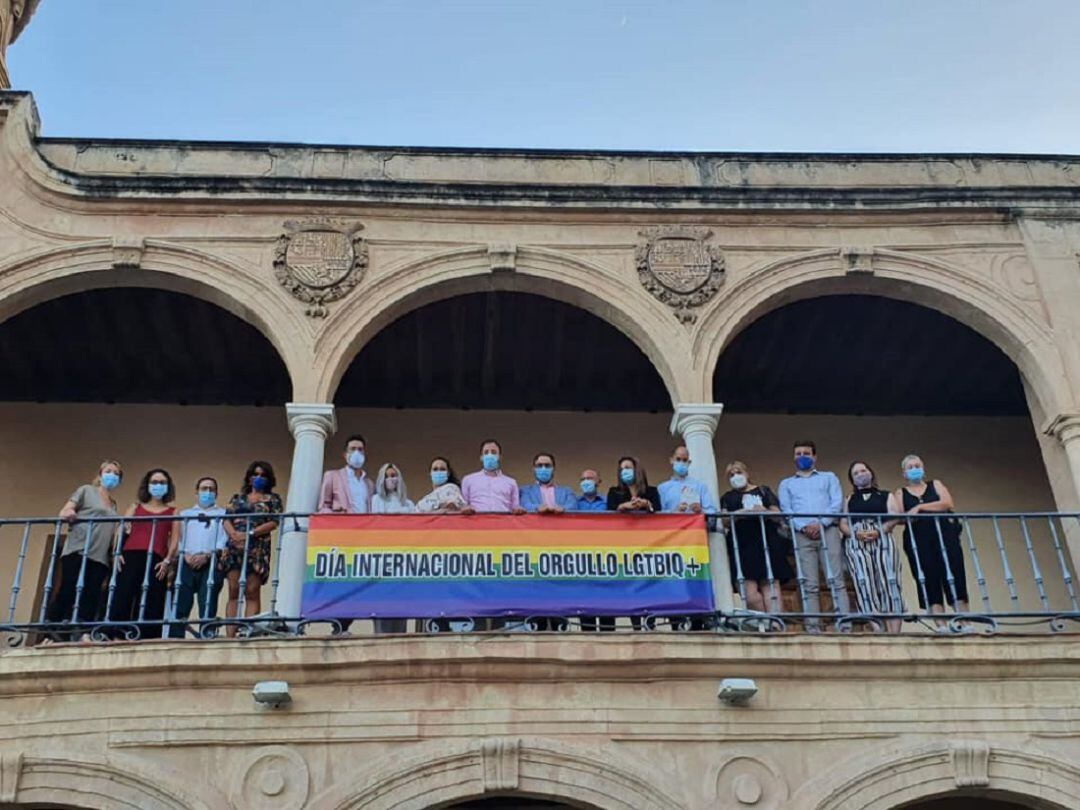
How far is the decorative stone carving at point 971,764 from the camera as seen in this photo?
307 inches

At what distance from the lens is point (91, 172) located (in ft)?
34.8

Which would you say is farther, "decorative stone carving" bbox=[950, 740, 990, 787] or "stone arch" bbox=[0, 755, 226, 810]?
"decorative stone carving" bbox=[950, 740, 990, 787]

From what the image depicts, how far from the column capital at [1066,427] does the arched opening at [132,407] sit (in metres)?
7.13

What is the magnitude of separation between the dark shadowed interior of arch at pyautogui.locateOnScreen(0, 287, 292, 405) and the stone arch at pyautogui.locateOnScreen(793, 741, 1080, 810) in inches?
257

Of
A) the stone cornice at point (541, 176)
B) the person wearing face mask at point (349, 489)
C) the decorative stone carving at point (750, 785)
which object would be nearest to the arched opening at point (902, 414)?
the stone cornice at point (541, 176)

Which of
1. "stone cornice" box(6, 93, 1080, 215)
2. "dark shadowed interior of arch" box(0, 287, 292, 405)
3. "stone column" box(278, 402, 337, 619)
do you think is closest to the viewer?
"stone column" box(278, 402, 337, 619)

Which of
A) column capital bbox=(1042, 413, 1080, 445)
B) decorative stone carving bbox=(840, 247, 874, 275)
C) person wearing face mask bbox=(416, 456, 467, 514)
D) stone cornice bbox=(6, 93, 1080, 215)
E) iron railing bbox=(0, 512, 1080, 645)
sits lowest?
iron railing bbox=(0, 512, 1080, 645)

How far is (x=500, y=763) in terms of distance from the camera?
7.71 metres

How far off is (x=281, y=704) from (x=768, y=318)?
5936mm

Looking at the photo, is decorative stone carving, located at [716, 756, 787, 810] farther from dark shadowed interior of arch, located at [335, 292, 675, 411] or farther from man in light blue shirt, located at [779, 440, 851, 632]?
dark shadowed interior of arch, located at [335, 292, 675, 411]

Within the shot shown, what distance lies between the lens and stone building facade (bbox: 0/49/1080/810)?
25.6ft

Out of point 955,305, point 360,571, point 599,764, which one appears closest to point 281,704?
point 360,571

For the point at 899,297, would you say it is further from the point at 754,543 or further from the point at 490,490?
the point at 490,490

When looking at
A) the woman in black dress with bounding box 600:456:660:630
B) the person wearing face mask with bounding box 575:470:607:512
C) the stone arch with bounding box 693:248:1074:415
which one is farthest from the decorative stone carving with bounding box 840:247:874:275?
the person wearing face mask with bounding box 575:470:607:512
